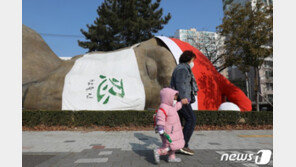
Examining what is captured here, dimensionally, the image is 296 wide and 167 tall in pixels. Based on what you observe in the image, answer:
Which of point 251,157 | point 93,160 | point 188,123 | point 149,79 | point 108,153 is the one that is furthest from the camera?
point 149,79

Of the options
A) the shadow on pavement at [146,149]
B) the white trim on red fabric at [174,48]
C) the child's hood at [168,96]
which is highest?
the white trim on red fabric at [174,48]

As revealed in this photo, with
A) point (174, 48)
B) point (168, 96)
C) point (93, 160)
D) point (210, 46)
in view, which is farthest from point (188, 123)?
point (210, 46)

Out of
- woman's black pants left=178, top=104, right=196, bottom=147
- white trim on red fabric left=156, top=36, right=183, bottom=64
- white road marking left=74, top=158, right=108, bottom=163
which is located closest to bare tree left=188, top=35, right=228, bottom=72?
white trim on red fabric left=156, top=36, right=183, bottom=64

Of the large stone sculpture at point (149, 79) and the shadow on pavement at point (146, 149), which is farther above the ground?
the large stone sculpture at point (149, 79)

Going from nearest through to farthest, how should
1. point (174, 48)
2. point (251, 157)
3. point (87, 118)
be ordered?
point (251, 157), point (87, 118), point (174, 48)

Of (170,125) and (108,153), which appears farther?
(108,153)

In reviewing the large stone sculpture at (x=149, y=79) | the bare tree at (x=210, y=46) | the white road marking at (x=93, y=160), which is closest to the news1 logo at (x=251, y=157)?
the white road marking at (x=93, y=160)

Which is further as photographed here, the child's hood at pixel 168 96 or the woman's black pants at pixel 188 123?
the woman's black pants at pixel 188 123

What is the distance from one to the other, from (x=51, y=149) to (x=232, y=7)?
10776 millimetres

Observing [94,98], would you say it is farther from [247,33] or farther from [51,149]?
[247,33]

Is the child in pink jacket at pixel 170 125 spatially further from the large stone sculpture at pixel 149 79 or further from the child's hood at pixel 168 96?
the large stone sculpture at pixel 149 79

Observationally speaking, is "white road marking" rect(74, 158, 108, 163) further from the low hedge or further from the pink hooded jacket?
the low hedge

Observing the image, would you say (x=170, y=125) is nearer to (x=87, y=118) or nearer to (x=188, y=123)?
(x=188, y=123)

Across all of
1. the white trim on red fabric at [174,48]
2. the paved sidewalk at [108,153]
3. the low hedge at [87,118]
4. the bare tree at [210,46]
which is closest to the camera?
the paved sidewalk at [108,153]
